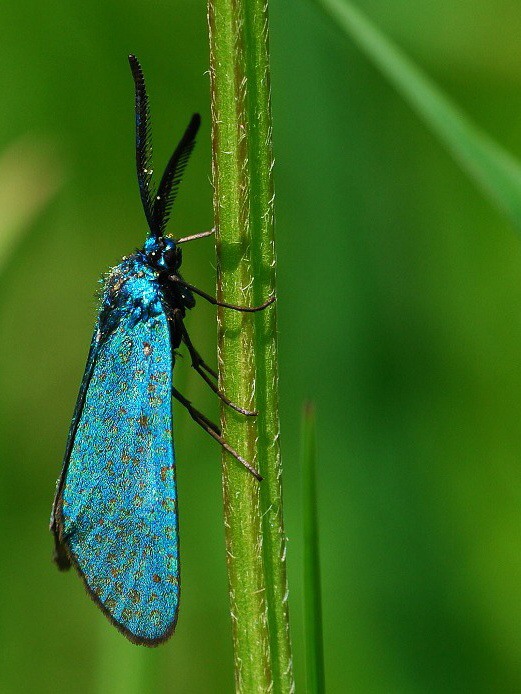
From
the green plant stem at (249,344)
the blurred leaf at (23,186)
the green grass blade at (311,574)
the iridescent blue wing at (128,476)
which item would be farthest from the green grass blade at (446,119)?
the blurred leaf at (23,186)

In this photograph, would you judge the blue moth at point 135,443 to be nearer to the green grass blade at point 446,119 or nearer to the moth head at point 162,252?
the moth head at point 162,252

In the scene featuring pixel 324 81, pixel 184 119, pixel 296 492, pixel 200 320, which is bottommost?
pixel 296 492

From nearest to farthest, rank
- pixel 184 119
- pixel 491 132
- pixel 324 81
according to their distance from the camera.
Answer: pixel 324 81 < pixel 491 132 < pixel 184 119

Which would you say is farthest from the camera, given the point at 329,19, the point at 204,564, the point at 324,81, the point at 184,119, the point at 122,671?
the point at 184,119

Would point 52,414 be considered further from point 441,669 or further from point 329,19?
point 329,19

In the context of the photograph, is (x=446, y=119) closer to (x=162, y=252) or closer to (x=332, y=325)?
(x=162, y=252)

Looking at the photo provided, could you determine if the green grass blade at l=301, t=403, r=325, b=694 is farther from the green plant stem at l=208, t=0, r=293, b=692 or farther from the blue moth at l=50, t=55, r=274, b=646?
the blue moth at l=50, t=55, r=274, b=646

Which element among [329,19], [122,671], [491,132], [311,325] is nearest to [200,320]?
[311,325]
